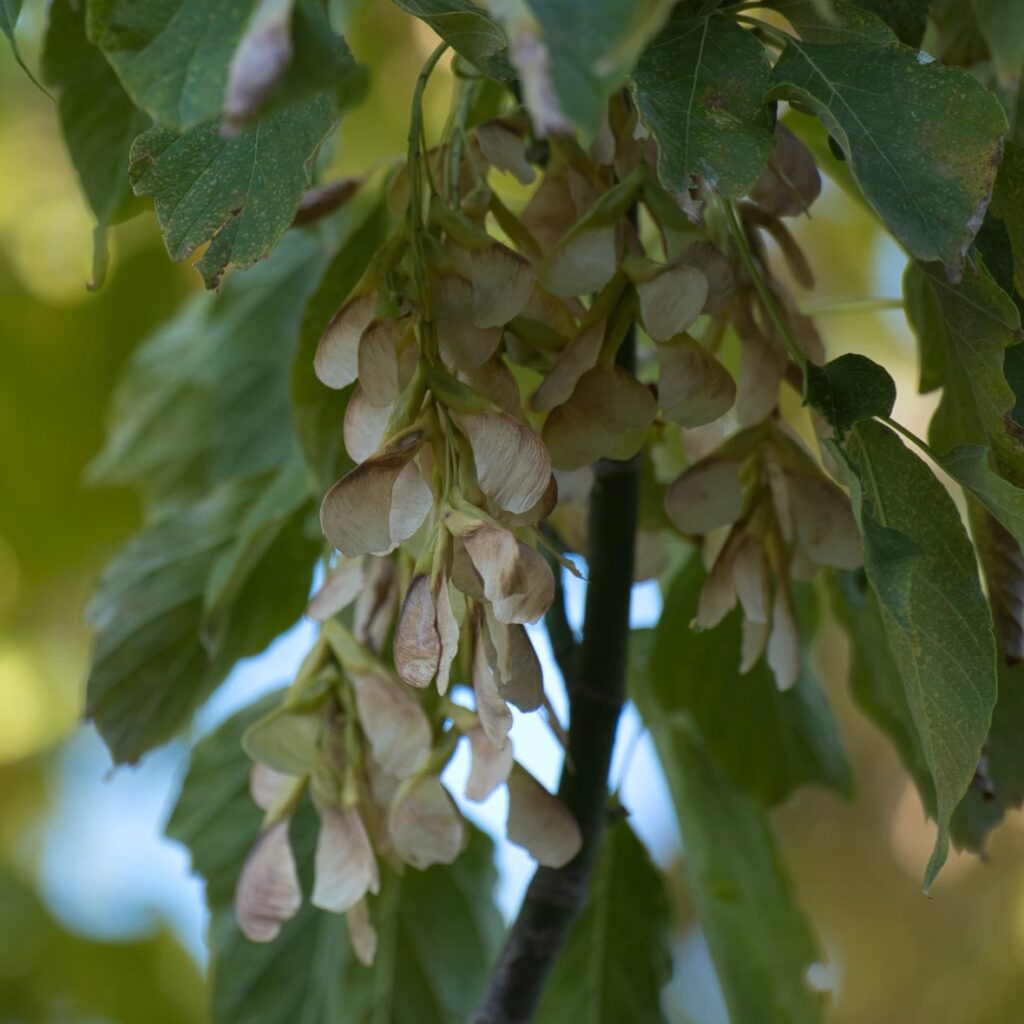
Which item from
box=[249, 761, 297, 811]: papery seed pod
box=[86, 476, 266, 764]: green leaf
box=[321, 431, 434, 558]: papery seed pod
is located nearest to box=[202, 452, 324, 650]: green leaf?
→ box=[86, 476, 266, 764]: green leaf

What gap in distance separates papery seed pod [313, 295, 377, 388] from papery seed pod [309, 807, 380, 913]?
0.37 feet

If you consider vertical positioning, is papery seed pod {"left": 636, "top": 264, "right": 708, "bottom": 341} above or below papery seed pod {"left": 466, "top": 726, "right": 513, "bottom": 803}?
above

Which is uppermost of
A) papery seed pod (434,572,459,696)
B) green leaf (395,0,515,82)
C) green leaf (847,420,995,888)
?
green leaf (395,0,515,82)

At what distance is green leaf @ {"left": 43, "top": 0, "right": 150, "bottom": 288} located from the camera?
404mm

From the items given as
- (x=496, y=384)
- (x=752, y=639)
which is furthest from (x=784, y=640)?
(x=496, y=384)

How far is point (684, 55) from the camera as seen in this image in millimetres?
288

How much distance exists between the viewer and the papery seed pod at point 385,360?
0.98 feet

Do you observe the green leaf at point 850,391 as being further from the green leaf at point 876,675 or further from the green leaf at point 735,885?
the green leaf at point 735,885

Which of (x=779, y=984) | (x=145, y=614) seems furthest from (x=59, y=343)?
(x=779, y=984)

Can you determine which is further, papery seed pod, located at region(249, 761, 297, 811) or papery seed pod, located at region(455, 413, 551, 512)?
Result: papery seed pod, located at region(249, 761, 297, 811)

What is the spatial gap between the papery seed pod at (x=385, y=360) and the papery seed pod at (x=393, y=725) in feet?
0.29

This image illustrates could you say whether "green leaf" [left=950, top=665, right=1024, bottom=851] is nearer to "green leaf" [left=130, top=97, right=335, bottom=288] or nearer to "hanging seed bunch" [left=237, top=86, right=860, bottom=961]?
"hanging seed bunch" [left=237, top=86, right=860, bottom=961]

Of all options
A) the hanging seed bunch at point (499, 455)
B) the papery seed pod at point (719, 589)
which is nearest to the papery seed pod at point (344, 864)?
the hanging seed bunch at point (499, 455)

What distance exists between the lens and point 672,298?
31 centimetres
